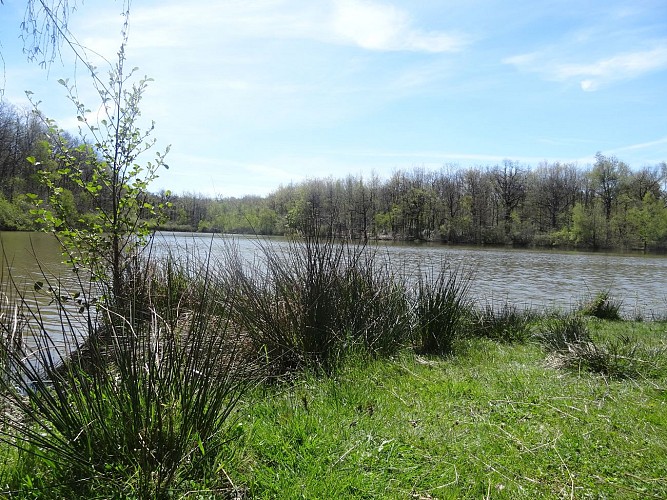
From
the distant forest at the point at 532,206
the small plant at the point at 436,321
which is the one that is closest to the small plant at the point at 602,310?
the small plant at the point at 436,321

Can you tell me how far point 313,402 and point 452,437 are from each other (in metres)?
1.17

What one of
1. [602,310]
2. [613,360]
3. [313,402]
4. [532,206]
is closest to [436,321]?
[613,360]

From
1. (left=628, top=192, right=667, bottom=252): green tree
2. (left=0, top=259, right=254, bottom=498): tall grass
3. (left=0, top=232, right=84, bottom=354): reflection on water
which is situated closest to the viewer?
(left=0, top=259, right=254, bottom=498): tall grass

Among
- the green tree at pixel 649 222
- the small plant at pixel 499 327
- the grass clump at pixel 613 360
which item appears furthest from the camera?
the green tree at pixel 649 222

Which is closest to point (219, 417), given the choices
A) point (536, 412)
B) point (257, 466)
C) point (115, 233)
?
point (257, 466)

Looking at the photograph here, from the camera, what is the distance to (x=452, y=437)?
3283 millimetres

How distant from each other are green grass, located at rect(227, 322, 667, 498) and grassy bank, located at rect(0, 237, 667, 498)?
0.01 m

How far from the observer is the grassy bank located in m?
2.23

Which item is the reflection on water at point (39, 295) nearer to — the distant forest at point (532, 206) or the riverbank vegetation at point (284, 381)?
the riverbank vegetation at point (284, 381)

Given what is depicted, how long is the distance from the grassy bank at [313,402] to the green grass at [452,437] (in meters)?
0.01

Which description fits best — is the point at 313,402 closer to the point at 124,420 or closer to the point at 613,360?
the point at 124,420

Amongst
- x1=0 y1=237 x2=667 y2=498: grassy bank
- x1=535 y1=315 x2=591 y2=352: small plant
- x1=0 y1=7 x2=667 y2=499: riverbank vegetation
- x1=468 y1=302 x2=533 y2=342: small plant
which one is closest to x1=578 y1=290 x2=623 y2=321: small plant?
x1=0 y1=7 x2=667 y2=499: riverbank vegetation

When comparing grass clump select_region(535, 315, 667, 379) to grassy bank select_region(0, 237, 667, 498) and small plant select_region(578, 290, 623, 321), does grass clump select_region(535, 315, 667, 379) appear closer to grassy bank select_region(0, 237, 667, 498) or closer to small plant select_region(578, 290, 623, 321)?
grassy bank select_region(0, 237, 667, 498)

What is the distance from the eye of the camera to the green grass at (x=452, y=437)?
8.66ft
